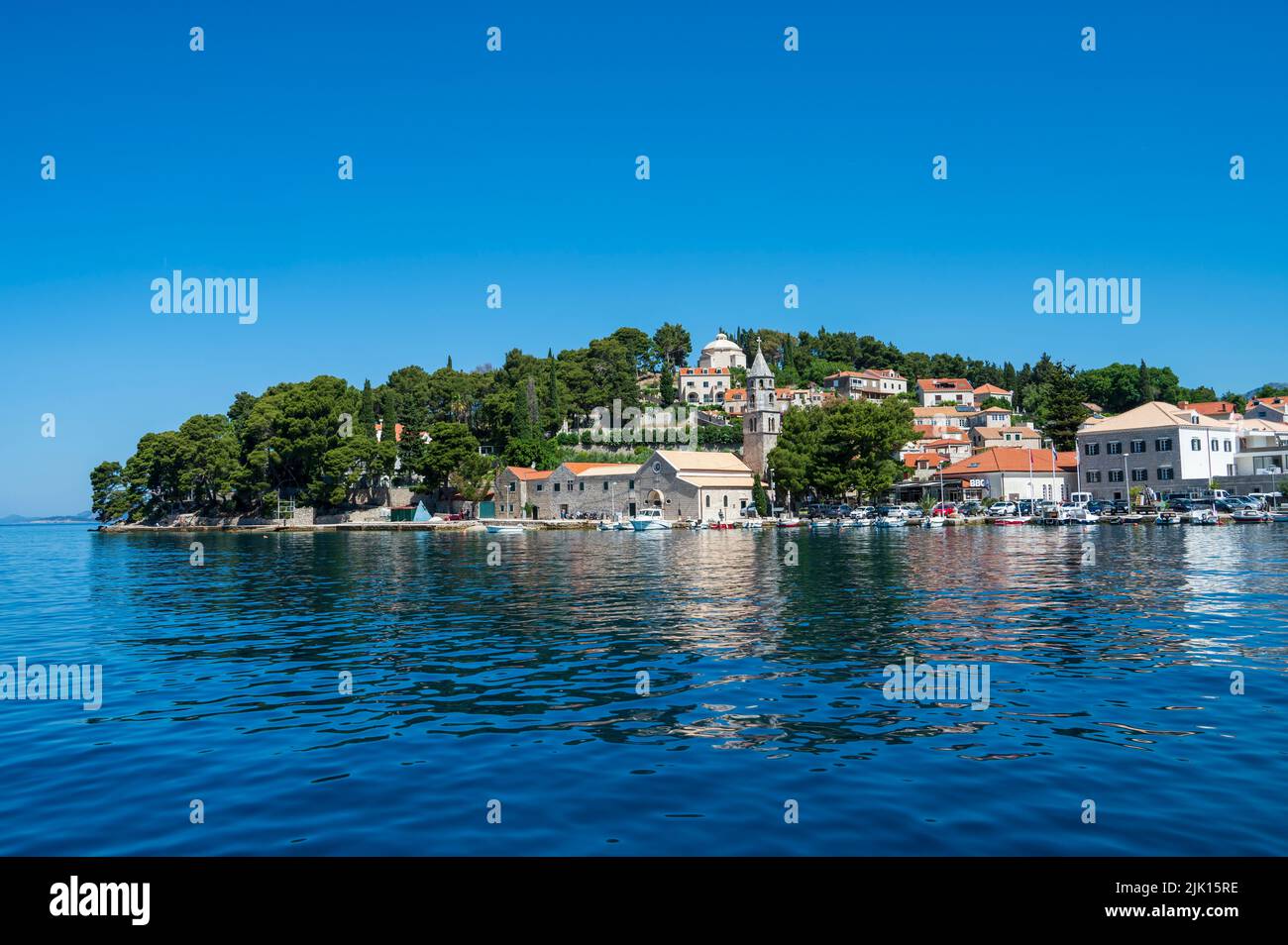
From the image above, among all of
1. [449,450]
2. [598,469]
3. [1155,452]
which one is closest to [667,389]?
[598,469]

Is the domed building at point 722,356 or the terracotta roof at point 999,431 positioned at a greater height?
the domed building at point 722,356

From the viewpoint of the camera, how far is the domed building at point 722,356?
499 feet

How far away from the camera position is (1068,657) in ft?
52.1

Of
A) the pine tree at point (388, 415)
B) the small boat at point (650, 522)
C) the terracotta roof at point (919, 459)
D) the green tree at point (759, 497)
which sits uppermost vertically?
the pine tree at point (388, 415)

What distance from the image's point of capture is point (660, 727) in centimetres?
1162

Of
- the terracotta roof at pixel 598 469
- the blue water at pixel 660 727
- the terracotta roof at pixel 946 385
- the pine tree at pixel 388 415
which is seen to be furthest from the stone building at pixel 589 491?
the terracotta roof at pixel 946 385

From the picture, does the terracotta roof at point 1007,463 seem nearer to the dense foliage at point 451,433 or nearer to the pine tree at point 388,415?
the dense foliage at point 451,433

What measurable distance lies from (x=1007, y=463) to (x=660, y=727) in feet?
280

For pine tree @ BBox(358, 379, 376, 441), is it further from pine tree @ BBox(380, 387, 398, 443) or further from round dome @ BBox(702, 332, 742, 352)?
round dome @ BBox(702, 332, 742, 352)

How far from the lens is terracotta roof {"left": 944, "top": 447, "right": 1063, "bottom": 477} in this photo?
8862 cm

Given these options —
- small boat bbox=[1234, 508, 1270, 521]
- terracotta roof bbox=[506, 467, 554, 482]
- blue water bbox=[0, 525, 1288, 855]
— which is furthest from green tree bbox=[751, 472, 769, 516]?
blue water bbox=[0, 525, 1288, 855]

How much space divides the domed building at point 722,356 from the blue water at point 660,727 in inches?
4990

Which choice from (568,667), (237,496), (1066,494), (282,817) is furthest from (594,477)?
(282,817)
